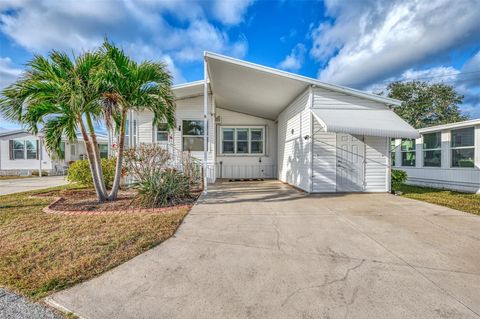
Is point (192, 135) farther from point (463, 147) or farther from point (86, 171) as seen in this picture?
point (463, 147)

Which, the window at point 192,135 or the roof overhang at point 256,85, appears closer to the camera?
the roof overhang at point 256,85

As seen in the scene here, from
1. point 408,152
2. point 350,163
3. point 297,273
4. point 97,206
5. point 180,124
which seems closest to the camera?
point 297,273

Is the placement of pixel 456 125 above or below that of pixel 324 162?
above

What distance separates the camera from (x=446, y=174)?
10445 millimetres

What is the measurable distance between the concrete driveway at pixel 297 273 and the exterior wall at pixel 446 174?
6419mm

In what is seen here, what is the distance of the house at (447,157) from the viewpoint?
30.5 ft

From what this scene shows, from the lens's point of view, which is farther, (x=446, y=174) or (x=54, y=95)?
(x=446, y=174)

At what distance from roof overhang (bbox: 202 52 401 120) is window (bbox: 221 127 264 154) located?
2004 mm

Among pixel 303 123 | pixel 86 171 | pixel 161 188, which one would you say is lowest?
pixel 161 188

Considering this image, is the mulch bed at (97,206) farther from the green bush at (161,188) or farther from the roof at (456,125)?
the roof at (456,125)

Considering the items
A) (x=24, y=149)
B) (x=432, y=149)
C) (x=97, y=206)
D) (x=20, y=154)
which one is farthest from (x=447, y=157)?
(x=20, y=154)

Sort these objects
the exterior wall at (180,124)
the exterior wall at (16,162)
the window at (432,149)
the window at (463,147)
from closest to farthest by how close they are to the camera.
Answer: the window at (463,147)
the window at (432,149)
the exterior wall at (180,124)
the exterior wall at (16,162)

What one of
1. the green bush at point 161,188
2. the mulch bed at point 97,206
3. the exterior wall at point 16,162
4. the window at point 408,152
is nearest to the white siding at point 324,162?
the mulch bed at point 97,206

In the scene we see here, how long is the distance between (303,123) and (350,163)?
225 cm
